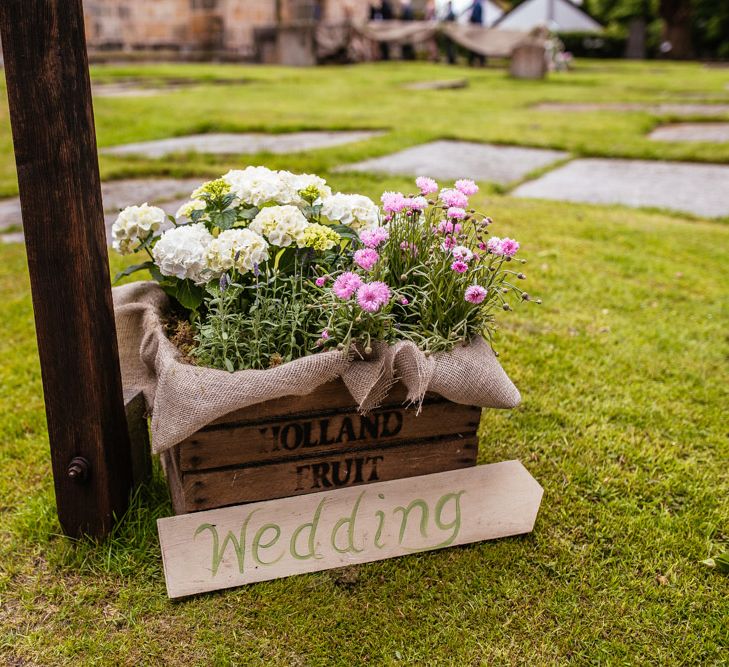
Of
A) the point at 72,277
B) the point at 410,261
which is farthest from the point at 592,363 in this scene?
the point at 72,277

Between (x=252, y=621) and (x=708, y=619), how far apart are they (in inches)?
44.1

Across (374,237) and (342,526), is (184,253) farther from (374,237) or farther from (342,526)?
(342,526)

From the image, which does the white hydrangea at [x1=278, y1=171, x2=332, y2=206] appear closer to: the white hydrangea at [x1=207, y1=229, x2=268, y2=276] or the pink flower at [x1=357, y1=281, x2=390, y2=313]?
the white hydrangea at [x1=207, y1=229, x2=268, y2=276]

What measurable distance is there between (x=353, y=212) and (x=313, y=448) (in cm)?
73

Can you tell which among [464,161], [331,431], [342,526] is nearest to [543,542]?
[342,526]

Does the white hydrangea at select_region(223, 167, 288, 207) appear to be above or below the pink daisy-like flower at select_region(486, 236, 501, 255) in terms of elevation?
above

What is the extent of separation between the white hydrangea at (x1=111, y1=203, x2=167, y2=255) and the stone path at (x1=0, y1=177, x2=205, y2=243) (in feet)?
8.13

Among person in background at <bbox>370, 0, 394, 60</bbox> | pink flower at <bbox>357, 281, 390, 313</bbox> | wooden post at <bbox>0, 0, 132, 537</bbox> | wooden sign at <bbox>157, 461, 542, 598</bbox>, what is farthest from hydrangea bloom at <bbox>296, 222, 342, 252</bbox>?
person in background at <bbox>370, 0, 394, 60</bbox>

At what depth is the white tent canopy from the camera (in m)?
33.9

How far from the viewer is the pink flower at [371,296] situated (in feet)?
6.11

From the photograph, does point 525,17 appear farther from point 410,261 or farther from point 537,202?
point 410,261

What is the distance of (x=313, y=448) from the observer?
2.05 m

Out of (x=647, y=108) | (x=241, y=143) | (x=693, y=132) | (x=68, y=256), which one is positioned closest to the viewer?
(x=68, y=256)

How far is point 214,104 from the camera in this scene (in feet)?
33.9
